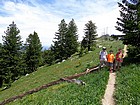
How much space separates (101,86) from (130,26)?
8.78 m

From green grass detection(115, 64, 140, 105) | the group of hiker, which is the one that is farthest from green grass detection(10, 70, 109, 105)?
the group of hiker

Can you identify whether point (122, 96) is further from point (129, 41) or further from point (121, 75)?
point (129, 41)

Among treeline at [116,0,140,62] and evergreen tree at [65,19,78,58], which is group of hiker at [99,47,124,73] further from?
evergreen tree at [65,19,78,58]

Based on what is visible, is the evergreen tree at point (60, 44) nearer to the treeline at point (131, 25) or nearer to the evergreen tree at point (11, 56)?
the evergreen tree at point (11, 56)

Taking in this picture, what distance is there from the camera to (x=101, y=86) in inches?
796

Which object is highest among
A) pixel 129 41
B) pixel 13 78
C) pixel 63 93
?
pixel 129 41

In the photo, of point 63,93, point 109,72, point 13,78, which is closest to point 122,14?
point 109,72

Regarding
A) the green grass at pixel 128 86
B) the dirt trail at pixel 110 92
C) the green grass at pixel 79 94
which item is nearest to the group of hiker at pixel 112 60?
the green grass at pixel 128 86

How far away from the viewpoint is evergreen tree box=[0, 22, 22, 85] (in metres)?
54.8

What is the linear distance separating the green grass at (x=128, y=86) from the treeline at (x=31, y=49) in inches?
1277

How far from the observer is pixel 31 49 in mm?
73688

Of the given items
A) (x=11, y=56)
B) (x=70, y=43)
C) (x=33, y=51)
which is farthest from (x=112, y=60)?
(x=70, y=43)

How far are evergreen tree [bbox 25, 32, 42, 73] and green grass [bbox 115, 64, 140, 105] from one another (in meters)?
51.8

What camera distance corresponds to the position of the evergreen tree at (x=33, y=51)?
73.9 m
